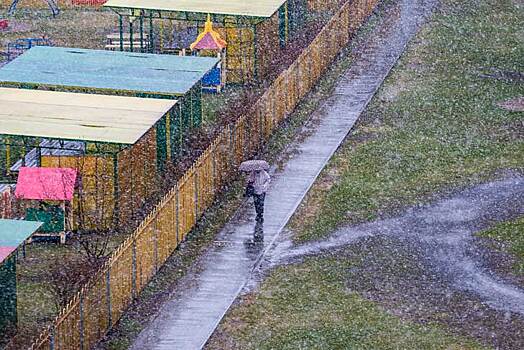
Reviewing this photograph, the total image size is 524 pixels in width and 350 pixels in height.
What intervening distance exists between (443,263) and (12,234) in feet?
26.0

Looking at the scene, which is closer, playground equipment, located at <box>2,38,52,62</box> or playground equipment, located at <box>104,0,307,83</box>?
playground equipment, located at <box>104,0,307,83</box>

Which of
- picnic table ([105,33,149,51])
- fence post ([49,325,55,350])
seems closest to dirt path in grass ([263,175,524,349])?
fence post ([49,325,55,350])

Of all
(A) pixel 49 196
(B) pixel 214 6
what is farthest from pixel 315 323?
(B) pixel 214 6

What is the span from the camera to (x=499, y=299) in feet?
82.3

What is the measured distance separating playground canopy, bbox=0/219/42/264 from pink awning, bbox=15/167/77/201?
3550 mm

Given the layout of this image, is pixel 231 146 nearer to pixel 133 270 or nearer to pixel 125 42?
pixel 133 270

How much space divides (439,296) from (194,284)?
4.15 m

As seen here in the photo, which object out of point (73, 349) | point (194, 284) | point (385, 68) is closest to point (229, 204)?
point (194, 284)

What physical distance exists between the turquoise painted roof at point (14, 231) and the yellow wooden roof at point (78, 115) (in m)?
4.00

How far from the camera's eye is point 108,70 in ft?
111

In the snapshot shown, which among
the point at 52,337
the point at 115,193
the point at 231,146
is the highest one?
the point at 52,337

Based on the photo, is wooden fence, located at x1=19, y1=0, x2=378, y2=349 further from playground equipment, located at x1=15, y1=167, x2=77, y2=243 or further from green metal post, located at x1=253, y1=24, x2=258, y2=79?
playground equipment, located at x1=15, y1=167, x2=77, y2=243

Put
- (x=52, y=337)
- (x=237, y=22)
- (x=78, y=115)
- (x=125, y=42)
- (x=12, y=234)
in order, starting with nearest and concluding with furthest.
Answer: (x=52, y=337) → (x=12, y=234) → (x=78, y=115) → (x=237, y=22) → (x=125, y=42)

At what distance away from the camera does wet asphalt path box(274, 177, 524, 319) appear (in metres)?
25.6
